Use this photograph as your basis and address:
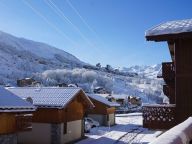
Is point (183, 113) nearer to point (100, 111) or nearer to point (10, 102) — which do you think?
point (10, 102)

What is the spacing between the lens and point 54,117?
2817cm

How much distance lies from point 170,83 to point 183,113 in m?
8.64

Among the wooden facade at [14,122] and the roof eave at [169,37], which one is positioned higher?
the roof eave at [169,37]

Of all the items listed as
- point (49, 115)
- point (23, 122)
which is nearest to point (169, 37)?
point (23, 122)

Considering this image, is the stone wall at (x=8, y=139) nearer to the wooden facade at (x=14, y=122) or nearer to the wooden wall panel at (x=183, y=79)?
the wooden facade at (x=14, y=122)

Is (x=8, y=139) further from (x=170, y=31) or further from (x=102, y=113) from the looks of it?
(x=102, y=113)

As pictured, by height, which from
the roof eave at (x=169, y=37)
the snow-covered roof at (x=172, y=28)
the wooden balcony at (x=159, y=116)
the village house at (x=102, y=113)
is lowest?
the village house at (x=102, y=113)

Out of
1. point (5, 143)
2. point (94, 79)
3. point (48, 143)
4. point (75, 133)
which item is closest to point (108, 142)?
point (75, 133)

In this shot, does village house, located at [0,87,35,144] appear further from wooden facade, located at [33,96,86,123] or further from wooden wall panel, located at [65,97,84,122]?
wooden wall panel, located at [65,97,84,122]

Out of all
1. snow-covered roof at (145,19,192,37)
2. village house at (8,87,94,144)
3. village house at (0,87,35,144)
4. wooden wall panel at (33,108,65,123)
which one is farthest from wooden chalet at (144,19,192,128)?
wooden wall panel at (33,108,65,123)

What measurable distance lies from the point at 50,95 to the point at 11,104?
11.2 metres

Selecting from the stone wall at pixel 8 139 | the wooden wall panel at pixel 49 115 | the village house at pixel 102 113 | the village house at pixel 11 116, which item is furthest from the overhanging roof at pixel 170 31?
the village house at pixel 102 113

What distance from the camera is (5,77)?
110 metres

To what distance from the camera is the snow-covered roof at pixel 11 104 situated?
19156 millimetres
